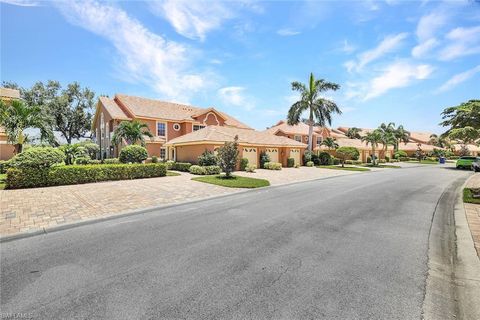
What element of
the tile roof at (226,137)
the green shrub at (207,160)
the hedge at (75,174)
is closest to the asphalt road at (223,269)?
the hedge at (75,174)

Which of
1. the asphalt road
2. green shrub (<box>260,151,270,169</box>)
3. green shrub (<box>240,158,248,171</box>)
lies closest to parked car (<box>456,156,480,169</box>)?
green shrub (<box>260,151,270,169</box>)

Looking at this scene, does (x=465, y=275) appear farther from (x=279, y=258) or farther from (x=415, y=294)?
(x=279, y=258)

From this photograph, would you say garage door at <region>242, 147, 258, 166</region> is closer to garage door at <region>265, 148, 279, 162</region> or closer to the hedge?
garage door at <region>265, 148, 279, 162</region>

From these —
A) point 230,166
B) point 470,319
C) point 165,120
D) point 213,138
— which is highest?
point 165,120

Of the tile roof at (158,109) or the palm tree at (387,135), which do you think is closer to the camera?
the tile roof at (158,109)

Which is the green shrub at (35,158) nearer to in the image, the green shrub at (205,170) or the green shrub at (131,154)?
the green shrub at (131,154)

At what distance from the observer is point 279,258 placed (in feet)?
16.1

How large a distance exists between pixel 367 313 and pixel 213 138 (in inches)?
864

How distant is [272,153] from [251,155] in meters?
3.89

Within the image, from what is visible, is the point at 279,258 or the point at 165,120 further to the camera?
the point at 165,120

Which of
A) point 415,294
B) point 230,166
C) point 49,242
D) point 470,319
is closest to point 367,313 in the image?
point 415,294

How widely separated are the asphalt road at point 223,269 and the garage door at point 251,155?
19438mm

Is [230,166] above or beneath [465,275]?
above

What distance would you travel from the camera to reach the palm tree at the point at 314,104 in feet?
112
